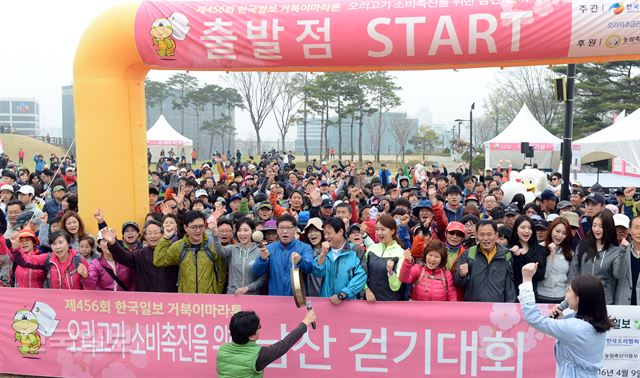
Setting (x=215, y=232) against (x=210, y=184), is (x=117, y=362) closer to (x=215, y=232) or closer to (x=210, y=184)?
(x=215, y=232)

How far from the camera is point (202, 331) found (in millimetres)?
5051

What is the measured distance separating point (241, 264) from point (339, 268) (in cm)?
92

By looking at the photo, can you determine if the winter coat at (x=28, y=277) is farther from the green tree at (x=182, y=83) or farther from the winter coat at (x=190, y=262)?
the green tree at (x=182, y=83)

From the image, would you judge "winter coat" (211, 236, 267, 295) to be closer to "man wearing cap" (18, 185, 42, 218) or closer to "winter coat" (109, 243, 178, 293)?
"winter coat" (109, 243, 178, 293)

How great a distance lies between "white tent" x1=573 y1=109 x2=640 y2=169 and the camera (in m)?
14.3

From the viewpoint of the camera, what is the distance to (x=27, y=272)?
17.7 feet

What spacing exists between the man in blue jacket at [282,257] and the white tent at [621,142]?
1244 centimetres

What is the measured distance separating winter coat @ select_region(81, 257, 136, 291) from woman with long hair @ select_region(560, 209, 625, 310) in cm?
412

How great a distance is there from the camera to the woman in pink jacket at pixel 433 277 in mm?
4742

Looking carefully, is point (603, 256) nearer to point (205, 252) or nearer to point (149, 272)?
point (205, 252)

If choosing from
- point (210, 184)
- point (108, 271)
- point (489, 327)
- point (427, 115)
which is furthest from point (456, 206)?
point (427, 115)

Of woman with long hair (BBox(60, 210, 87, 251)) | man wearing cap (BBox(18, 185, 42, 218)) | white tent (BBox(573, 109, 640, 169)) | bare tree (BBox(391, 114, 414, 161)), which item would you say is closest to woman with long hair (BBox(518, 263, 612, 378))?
woman with long hair (BBox(60, 210, 87, 251))

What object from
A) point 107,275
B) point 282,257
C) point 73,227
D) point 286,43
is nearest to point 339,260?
point 282,257

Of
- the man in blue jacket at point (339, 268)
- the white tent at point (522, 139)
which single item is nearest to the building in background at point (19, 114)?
the white tent at point (522, 139)
